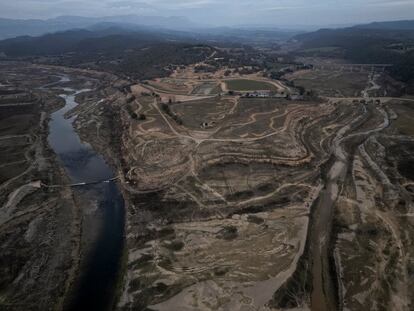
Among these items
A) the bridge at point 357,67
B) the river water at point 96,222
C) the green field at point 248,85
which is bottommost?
the river water at point 96,222

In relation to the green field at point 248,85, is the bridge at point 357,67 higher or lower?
lower

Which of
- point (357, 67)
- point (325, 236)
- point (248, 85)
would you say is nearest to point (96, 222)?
point (325, 236)

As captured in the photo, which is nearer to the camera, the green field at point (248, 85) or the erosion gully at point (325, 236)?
the erosion gully at point (325, 236)

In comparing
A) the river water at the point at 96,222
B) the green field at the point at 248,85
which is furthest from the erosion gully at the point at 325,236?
the green field at the point at 248,85

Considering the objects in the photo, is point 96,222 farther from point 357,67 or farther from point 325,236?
point 357,67

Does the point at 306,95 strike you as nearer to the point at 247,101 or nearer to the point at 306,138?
the point at 247,101

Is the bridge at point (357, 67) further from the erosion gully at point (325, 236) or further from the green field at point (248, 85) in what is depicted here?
the erosion gully at point (325, 236)

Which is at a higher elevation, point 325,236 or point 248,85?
point 248,85
